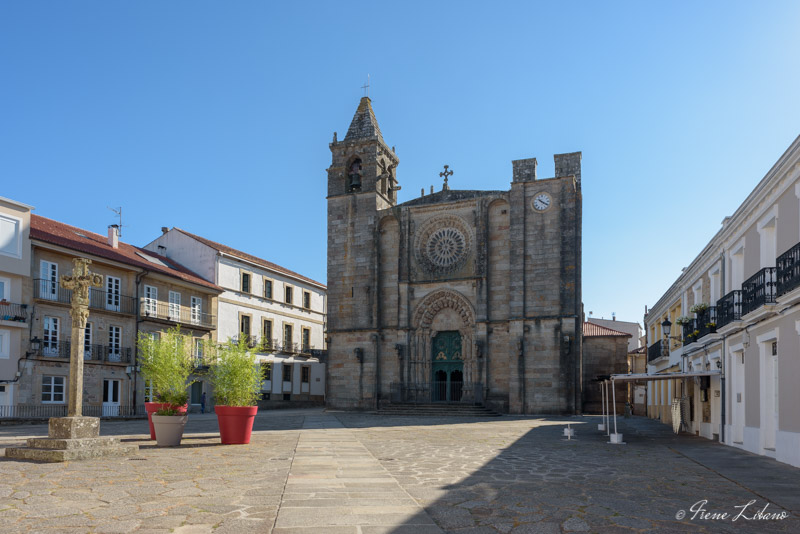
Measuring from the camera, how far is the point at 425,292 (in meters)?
33.2

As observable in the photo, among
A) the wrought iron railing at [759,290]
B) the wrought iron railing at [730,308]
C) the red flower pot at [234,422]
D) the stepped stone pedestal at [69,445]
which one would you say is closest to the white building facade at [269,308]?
the red flower pot at [234,422]

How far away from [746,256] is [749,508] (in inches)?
377

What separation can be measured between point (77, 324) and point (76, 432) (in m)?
1.93

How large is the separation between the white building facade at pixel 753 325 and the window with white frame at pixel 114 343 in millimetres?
23209

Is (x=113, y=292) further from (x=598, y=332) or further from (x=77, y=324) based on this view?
(x=598, y=332)

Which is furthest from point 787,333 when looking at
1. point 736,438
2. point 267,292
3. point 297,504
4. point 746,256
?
point 267,292

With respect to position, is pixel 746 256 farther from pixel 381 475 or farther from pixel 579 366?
pixel 579 366

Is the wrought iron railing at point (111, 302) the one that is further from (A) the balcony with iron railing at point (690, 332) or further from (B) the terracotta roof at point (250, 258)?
(A) the balcony with iron railing at point (690, 332)

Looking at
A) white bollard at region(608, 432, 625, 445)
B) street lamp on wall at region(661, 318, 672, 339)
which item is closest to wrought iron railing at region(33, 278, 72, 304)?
white bollard at region(608, 432, 625, 445)

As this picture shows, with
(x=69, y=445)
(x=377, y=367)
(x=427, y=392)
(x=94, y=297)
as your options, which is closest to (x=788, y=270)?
(x=69, y=445)

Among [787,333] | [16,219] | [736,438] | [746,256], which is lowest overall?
[736,438]

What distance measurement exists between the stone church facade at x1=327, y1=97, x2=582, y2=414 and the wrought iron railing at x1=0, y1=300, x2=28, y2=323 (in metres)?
13.9

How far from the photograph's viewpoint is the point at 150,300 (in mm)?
32312

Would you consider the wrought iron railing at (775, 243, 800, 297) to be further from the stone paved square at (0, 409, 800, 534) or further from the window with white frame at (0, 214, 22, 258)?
the window with white frame at (0, 214, 22, 258)
